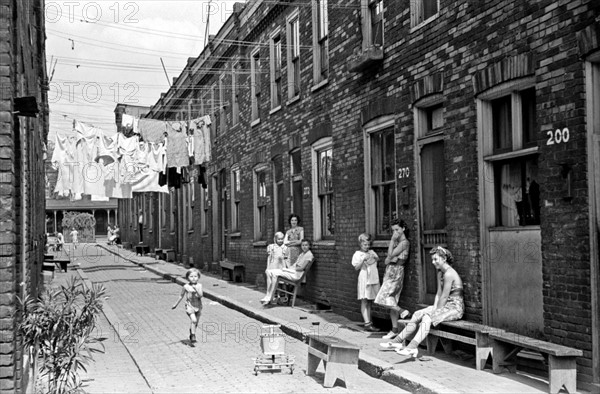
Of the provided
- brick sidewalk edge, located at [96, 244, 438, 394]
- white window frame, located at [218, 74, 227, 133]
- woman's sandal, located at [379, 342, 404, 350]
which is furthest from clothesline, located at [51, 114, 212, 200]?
woman's sandal, located at [379, 342, 404, 350]

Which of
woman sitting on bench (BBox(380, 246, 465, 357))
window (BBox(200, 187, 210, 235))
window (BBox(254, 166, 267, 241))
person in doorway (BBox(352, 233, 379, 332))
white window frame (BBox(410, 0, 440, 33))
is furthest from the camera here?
window (BBox(200, 187, 210, 235))

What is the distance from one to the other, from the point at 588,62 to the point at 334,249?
Result: 26.6ft

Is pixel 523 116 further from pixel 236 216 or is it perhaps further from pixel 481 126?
pixel 236 216

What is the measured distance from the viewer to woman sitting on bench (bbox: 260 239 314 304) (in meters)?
16.1

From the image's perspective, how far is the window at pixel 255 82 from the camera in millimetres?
21953

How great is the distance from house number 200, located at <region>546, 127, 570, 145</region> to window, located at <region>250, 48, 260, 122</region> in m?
14.3

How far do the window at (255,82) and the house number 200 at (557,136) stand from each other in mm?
14271

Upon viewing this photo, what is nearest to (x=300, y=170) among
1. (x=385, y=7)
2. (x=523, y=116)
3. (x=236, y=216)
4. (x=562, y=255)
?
(x=385, y=7)

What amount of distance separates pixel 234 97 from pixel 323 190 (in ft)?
32.4

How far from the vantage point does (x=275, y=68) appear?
20.0 metres

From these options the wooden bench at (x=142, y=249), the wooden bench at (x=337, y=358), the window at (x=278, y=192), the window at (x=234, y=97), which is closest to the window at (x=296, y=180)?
the window at (x=278, y=192)

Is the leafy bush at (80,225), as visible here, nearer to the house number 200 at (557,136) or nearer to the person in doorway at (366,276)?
the person in doorway at (366,276)

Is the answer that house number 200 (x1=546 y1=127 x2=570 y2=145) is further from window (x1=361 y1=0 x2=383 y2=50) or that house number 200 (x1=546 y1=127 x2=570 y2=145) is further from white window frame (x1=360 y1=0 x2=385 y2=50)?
white window frame (x1=360 y1=0 x2=385 y2=50)

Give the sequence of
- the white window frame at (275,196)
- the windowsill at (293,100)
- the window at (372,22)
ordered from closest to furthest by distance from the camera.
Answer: the window at (372,22) < the windowsill at (293,100) < the white window frame at (275,196)
